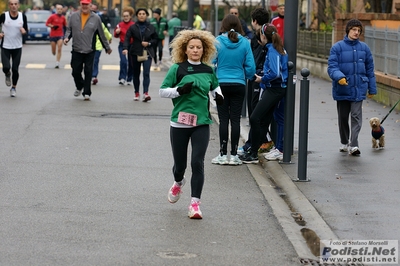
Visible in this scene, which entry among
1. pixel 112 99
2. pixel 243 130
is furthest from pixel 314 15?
pixel 243 130

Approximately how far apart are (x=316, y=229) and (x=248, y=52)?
3.82m

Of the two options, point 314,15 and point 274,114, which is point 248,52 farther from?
point 314,15

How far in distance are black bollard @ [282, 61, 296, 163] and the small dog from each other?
4.90 feet

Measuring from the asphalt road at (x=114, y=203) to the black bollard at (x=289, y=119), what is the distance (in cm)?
71

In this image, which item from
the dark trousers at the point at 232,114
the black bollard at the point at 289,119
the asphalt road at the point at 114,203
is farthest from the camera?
the dark trousers at the point at 232,114

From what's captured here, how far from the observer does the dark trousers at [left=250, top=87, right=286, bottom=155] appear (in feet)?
36.0

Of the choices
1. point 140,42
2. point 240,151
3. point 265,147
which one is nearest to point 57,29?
point 140,42

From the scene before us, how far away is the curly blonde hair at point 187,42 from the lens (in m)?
7.98

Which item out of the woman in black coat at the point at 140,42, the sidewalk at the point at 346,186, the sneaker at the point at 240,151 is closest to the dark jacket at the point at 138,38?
the woman in black coat at the point at 140,42

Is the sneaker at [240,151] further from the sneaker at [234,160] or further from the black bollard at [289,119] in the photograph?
the black bollard at [289,119]

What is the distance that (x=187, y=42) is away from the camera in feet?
26.2

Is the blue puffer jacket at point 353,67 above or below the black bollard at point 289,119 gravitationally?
above

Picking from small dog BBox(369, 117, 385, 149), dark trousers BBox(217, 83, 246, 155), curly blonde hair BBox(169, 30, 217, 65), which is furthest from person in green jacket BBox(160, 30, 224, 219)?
small dog BBox(369, 117, 385, 149)

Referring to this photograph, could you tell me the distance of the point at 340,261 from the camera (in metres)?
6.48
